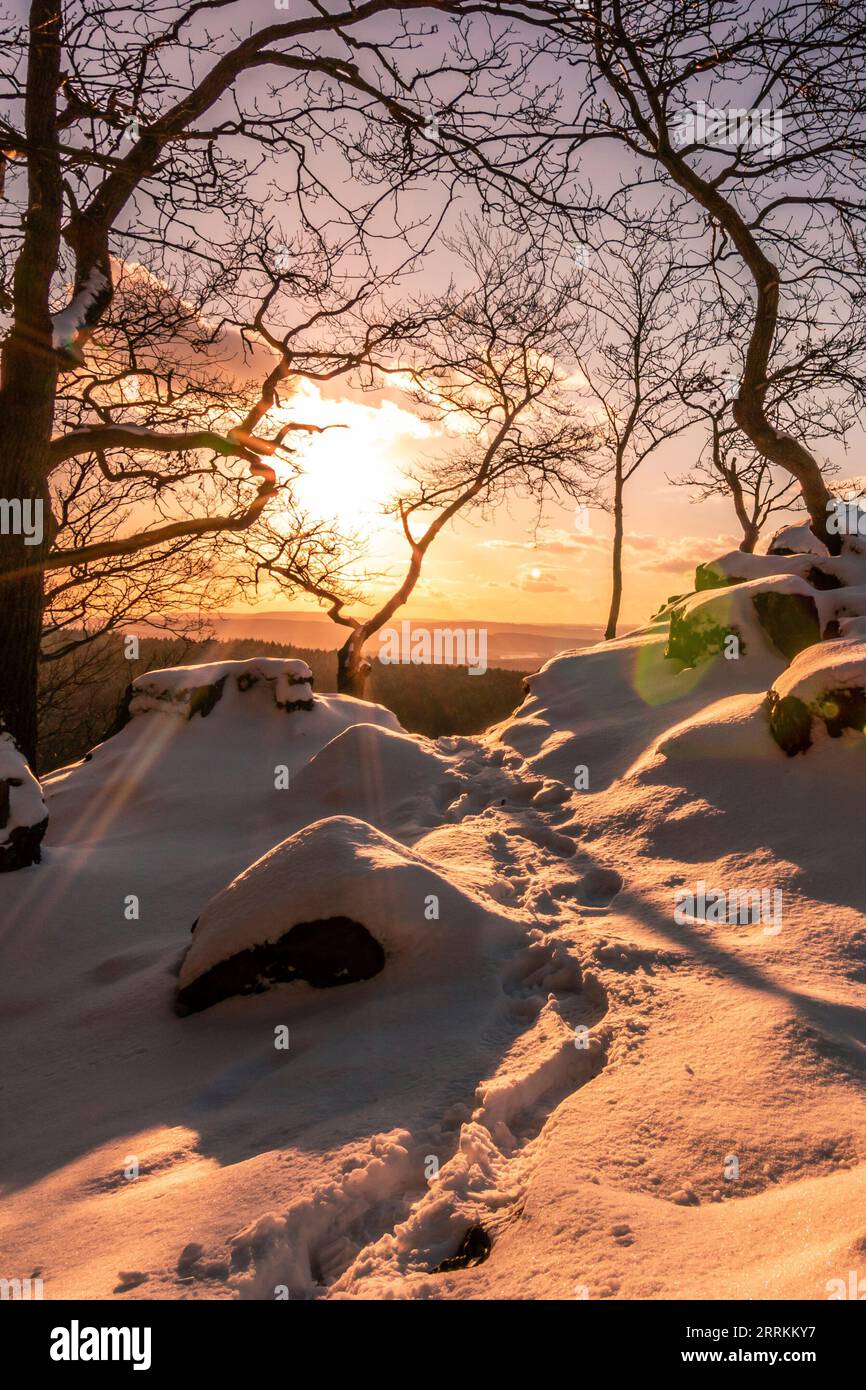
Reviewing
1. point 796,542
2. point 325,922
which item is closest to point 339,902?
point 325,922

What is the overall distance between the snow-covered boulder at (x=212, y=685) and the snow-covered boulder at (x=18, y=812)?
11.5 ft

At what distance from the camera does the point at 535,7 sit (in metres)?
4.68

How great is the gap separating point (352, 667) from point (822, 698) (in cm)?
1215

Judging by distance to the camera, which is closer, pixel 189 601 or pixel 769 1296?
pixel 769 1296

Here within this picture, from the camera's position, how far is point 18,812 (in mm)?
5438

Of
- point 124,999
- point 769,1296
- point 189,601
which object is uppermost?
point 189,601

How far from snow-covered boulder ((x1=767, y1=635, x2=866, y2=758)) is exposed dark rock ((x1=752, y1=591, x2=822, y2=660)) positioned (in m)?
1.85

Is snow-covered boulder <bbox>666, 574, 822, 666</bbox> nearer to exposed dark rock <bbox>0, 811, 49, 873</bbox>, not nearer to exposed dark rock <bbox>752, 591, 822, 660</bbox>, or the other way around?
exposed dark rock <bbox>752, 591, 822, 660</bbox>

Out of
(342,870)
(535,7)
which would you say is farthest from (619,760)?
(535,7)

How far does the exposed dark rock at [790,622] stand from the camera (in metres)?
7.07

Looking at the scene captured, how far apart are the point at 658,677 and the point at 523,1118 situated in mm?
5883

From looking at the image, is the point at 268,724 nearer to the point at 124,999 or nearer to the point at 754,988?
the point at 124,999

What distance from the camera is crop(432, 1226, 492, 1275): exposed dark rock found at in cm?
192

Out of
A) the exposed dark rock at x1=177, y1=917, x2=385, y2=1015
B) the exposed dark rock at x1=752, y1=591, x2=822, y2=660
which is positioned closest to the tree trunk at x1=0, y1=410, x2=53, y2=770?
the exposed dark rock at x1=177, y1=917, x2=385, y2=1015
